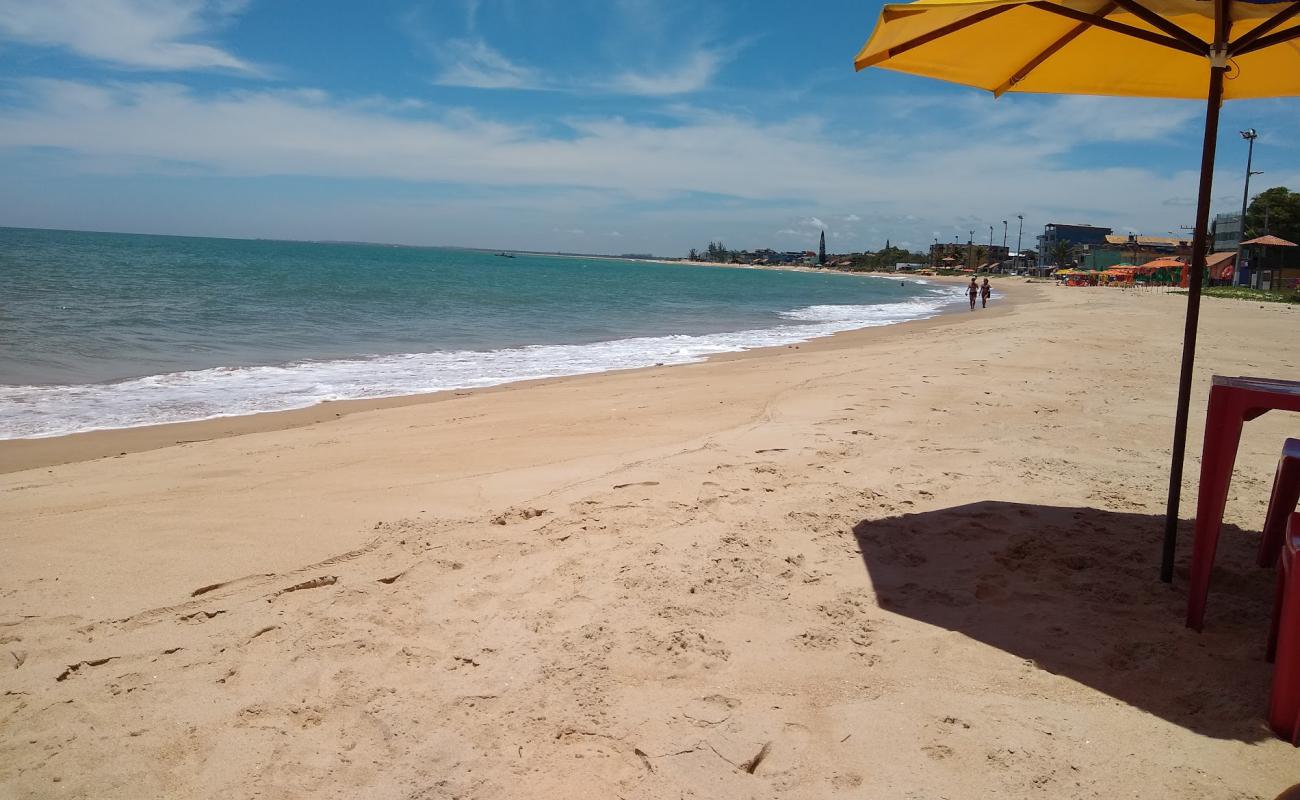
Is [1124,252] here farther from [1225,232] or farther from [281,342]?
[281,342]

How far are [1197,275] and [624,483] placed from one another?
300 centimetres

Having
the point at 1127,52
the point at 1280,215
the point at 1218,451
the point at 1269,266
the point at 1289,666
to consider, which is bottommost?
the point at 1289,666

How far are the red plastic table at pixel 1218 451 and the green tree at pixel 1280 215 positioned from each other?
6784cm

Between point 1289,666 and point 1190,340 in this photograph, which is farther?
point 1190,340

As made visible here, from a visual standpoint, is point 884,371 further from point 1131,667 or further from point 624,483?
point 1131,667

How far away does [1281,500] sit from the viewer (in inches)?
124

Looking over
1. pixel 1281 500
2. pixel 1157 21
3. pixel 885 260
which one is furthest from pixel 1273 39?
pixel 885 260

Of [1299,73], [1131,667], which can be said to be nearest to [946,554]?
[1131,667]

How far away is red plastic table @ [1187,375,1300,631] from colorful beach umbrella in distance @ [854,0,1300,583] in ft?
1.05

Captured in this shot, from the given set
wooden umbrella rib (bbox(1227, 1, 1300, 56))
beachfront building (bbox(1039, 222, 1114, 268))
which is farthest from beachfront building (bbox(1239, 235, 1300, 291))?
beachfront building (bbox(1039, 222, 1114, 268))

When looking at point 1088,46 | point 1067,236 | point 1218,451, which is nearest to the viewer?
point 1218,451

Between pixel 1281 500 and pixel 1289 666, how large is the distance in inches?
58.4

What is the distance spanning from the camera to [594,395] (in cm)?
893

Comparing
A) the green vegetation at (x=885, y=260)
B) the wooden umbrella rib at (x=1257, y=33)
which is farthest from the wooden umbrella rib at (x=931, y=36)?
the green vegetation at (x=885, y=260)
